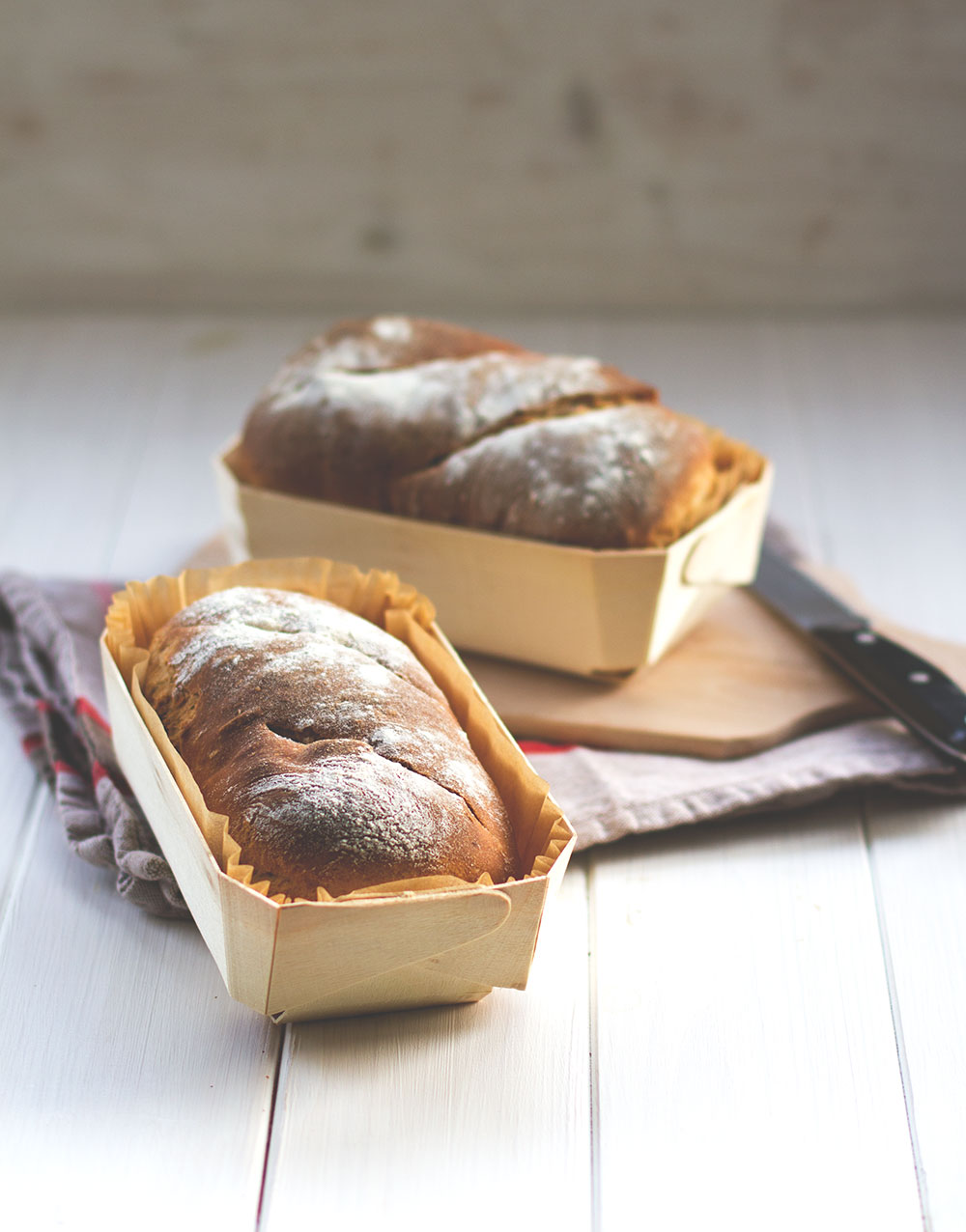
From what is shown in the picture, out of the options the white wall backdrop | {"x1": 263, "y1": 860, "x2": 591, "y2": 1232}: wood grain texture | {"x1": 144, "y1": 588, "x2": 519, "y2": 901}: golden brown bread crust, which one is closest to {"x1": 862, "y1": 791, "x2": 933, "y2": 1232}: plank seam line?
{"x1": 263, "y1": 860, "x2": 591, "y2": 1232}: wood grain texture

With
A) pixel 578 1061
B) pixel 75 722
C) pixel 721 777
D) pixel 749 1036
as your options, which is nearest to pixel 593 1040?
pixel 578 1061

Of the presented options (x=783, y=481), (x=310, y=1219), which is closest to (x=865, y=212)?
(x=783, y=481)

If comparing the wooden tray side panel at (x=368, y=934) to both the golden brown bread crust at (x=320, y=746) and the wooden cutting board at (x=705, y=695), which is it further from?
the wooden cutting board at (x=705, y=695)

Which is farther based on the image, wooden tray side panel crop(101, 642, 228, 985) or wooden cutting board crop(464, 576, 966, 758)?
wooden cutting board crop(464, 576, 966, 758)

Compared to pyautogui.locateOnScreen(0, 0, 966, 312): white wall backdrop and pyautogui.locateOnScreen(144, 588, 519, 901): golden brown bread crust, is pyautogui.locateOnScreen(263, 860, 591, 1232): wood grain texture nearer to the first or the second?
pyautogui.locateOnScreen(144, 588, 519, 901): golden brown bread crust

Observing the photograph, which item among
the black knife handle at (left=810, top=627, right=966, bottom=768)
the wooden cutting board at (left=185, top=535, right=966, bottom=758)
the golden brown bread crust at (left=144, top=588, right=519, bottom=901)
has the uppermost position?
the golden brown bread crust at (left=144, top=588, right=519, bottom=901)

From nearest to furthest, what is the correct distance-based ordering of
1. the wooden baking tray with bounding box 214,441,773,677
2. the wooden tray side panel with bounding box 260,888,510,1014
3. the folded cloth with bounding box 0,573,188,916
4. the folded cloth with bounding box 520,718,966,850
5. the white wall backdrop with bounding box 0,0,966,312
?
the wooden tray side panel with bounding box 260,888,510,1014 < the folded cloth with bounding box 0,573,188,916 < the folded cloth with bounding box 520,718,966,850 < the wooden baking tray with bounding box 214,441,773,677 < the white wall backdrop with bounding box 0,0,966,312

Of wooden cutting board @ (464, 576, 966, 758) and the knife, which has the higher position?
the knife

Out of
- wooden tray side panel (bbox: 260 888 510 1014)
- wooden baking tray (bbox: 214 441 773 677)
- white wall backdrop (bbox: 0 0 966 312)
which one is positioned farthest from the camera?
white wall backdrop (bbox: 0 0 966 312)
